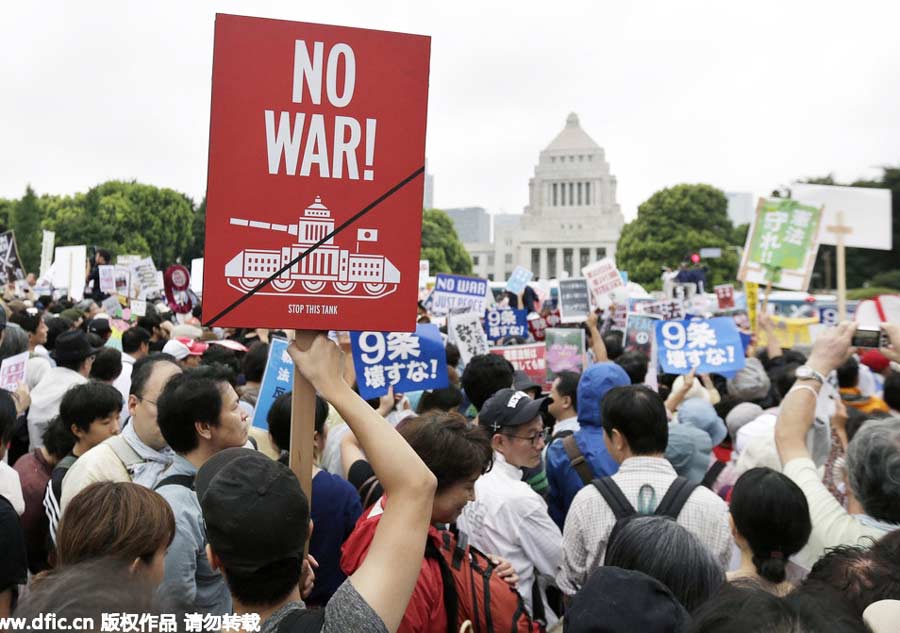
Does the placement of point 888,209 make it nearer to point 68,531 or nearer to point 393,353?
point 393,353

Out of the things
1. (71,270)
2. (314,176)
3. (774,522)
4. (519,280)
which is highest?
(519,280)

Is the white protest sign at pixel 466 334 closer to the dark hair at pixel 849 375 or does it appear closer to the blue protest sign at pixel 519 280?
the dark hair at pixel 849 375

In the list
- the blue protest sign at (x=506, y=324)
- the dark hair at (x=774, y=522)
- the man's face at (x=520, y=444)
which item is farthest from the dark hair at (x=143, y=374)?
the blue protest sign at (x=506, y=324)

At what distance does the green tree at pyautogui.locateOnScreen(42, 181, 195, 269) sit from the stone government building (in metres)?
43.0

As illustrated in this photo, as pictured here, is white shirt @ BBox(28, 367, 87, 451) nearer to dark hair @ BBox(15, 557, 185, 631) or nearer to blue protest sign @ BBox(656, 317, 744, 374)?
dark hair @ BBox(15, 557, 185, 631)

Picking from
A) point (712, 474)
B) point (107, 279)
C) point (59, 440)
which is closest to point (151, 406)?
point (59, 440)

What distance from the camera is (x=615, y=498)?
3.14 m

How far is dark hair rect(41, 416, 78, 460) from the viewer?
385cm

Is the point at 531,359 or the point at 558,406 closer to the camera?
the point at 558,406

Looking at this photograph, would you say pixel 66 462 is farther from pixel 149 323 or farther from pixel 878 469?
pixel 149 323

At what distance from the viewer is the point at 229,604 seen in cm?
278

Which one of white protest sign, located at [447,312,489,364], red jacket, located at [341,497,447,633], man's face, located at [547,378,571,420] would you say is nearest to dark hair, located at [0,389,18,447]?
red jacket, located at [341,497,447,633]

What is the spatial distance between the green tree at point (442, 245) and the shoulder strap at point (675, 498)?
2914 inches

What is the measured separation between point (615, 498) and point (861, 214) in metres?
3.53
